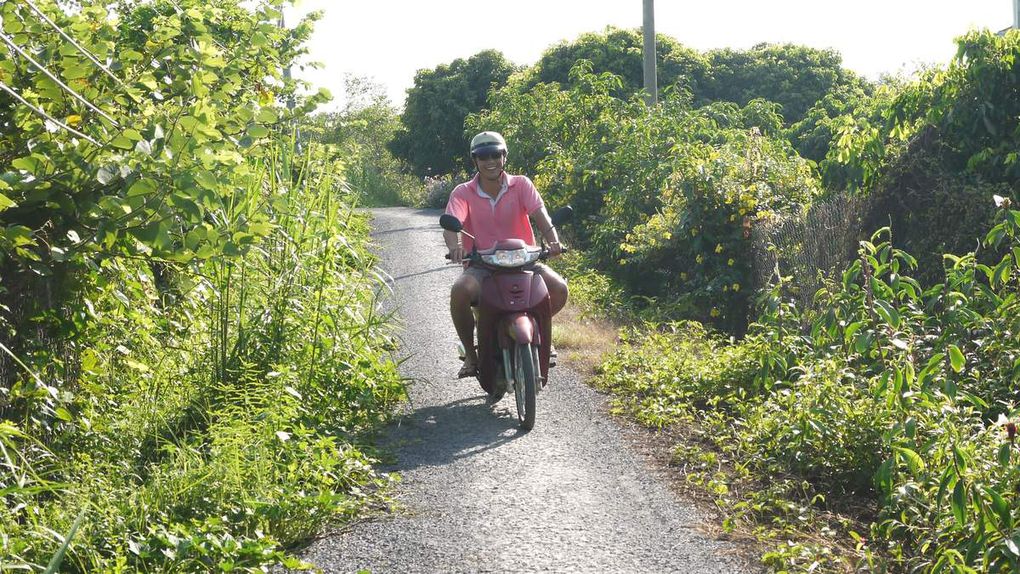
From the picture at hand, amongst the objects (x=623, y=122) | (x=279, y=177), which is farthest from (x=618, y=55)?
(x=279, y=177)

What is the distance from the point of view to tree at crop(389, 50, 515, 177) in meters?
33.7

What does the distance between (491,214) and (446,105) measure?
27165 millimetres

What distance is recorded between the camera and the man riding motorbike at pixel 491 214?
6.92 m

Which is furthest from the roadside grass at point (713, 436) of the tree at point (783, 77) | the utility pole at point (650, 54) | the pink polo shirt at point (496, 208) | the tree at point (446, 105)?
the tree at point (446, 105)

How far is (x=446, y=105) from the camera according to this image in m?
33.7

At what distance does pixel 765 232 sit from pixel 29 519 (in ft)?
25.6

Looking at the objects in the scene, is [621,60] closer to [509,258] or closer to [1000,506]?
[509,258]

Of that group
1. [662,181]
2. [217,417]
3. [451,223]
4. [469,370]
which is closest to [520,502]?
[217,417]

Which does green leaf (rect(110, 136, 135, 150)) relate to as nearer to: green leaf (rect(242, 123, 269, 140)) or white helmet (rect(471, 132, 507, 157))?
green leaf (rect(242, 123, 269, 140))

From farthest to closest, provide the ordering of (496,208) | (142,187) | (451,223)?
(496,208), (451,223), (142,187)

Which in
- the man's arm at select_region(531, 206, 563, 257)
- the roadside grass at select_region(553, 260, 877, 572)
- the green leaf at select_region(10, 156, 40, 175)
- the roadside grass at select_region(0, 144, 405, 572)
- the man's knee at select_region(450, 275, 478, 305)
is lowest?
the roadside grass at select_region(553, 260, 877, 572)

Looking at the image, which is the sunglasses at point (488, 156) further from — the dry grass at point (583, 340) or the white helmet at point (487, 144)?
the dry grass at point (583, 340)

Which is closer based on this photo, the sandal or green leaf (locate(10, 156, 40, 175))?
green leaf (locate(10, 156, 40, 175))

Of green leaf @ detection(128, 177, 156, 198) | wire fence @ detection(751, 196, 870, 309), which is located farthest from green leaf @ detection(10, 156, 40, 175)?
wire fence @ detection(751, 196, 870, 309)
